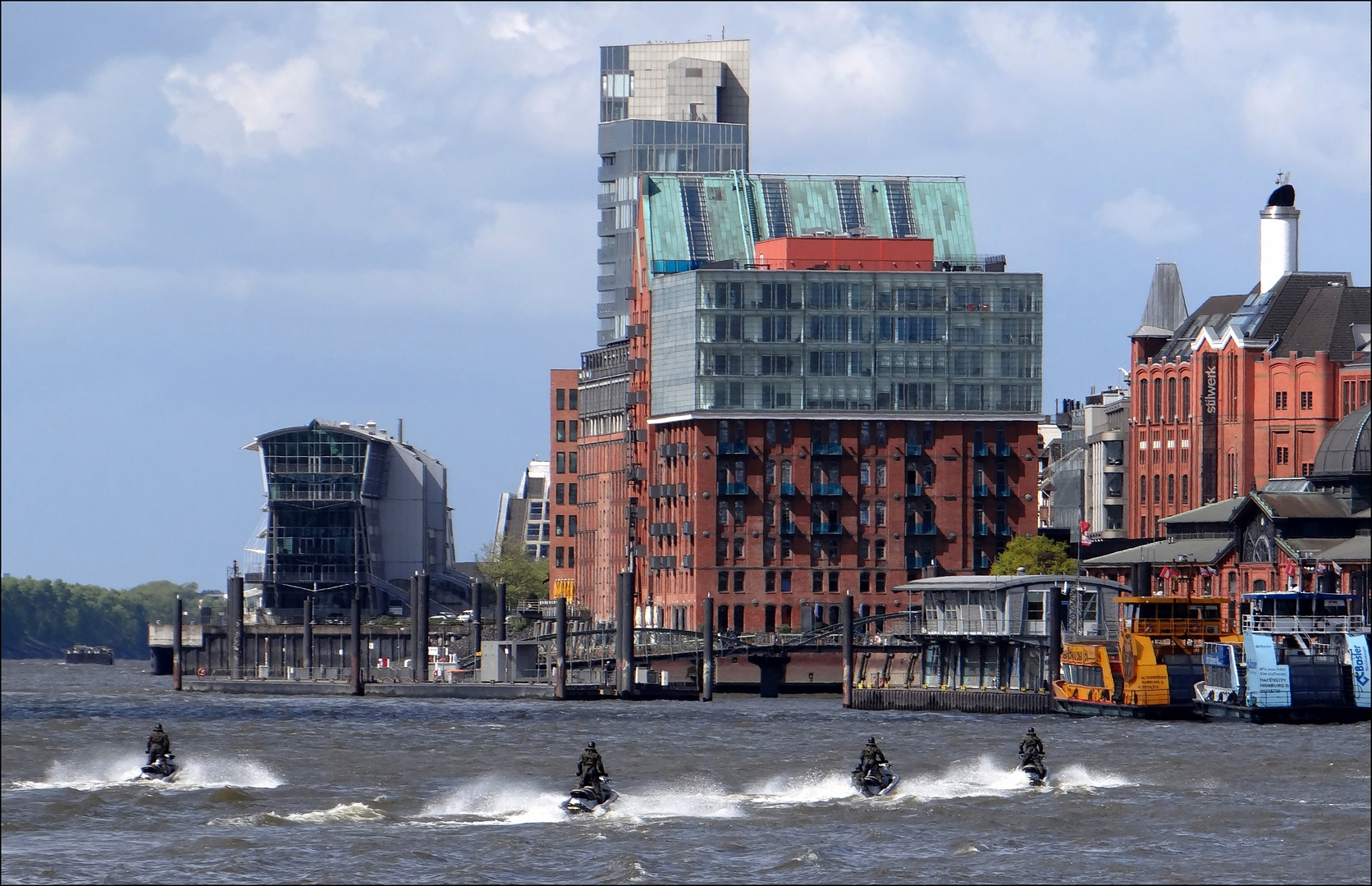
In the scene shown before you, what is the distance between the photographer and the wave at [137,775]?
86250 mm

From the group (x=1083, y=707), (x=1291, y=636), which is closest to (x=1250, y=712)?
(x=1291, y=636)

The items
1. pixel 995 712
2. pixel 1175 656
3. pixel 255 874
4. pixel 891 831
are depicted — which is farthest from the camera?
pixel 995 712

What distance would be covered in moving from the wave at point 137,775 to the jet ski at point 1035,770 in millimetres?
27481

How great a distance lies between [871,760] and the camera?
86.8 meters

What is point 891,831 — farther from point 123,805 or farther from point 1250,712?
point 1250,712

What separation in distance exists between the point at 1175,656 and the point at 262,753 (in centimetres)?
5531

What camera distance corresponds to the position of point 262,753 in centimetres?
11362

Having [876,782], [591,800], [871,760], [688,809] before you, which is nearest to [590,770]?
[591,800]

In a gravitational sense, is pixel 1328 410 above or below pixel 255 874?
above

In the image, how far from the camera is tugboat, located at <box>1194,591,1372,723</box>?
134625 mm

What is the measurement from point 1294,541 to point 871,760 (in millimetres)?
90064

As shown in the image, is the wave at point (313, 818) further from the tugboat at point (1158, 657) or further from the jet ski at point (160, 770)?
the tugboat at point (1158, 657)

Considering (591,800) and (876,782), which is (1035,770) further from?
(591,800)

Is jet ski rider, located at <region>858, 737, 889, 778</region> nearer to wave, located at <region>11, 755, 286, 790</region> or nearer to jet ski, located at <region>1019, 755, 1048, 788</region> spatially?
jet ski, located at <region>1019, 755, 1048, 788</region>
